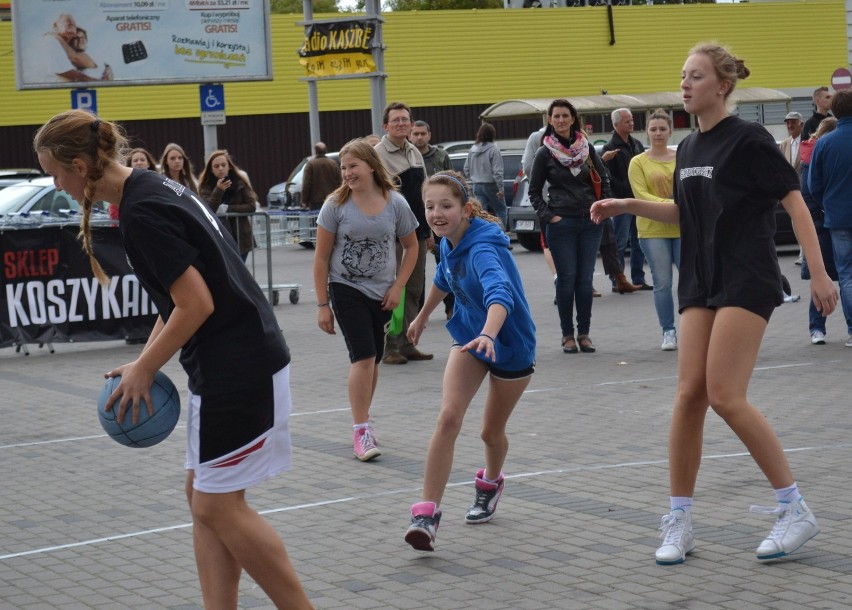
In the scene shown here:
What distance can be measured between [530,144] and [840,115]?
17.8ft

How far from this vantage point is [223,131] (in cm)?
3831

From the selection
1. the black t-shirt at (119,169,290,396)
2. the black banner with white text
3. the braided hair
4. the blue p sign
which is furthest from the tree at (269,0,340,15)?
the black t-shirt at (119,169,290,396)

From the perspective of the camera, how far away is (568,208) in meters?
11.3

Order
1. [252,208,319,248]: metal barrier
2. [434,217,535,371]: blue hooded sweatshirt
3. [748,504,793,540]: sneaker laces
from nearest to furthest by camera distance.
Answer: [748,504,793,540]: sneaker laces, [434,217,535,371]: blue hooded sweatshirt, [252,208,319,248]: metal barrier

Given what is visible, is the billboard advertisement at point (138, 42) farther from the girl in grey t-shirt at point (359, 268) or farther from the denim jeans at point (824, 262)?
the girl in grey t-shirt at point (359, 268)

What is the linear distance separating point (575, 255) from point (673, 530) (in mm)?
6313

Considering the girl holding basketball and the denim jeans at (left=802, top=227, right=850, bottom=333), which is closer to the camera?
the girl holding basketball

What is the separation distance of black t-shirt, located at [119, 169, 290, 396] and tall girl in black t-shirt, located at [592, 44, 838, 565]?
187 centimetres

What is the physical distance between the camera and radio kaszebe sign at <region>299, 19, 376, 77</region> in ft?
66.9

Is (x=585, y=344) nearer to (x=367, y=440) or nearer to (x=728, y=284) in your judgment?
(x=367, y=440)

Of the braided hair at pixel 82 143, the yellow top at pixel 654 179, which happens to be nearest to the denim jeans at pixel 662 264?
the yellow top at pixel 654 179

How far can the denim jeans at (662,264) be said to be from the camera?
11195 millimetres

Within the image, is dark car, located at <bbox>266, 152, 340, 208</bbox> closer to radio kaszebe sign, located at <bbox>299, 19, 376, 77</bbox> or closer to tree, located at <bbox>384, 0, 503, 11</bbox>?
radio kaszebe sign, located at <bbox>299, 19, 376, 77</bbox>

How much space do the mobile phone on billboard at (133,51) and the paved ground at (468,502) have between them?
13.7 meters
